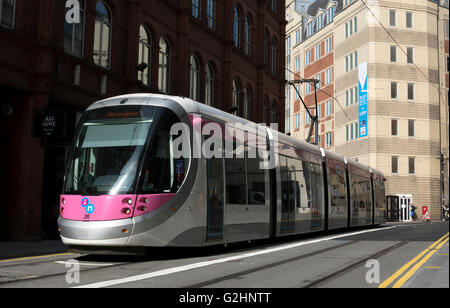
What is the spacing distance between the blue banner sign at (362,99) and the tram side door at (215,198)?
43.8 metres

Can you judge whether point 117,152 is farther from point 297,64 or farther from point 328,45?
point 297,64

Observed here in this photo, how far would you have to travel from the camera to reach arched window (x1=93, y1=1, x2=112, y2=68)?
68.0 ft

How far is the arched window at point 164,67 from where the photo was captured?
24.8 metres

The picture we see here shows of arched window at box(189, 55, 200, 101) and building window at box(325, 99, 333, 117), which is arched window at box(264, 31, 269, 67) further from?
building window at box(325, 99, 333, 117)

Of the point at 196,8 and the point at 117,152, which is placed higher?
the point at 196,8

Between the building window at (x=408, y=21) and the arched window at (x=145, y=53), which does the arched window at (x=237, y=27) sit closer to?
the arched window at (x=145, y=53)

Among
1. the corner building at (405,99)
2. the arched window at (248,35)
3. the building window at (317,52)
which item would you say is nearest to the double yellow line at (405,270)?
the arched window at (248,35)

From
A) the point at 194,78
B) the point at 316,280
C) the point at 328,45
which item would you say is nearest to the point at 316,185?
the point at 194,78

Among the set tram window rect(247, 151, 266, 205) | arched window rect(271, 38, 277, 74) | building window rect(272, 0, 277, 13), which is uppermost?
building window rect(272, 0, 277, 13)

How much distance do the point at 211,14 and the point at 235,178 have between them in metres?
17.9

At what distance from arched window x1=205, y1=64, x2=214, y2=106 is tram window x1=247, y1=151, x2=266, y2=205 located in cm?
1458

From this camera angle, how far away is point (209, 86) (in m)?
29.6

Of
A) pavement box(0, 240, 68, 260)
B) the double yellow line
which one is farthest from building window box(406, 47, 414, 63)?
pavement box(0, 240, 68, 260)

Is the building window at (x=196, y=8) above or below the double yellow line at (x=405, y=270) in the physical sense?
above
